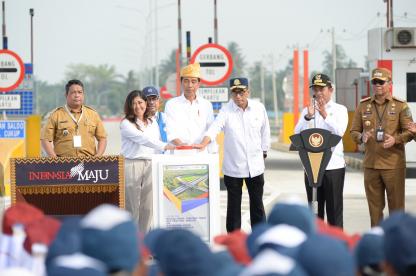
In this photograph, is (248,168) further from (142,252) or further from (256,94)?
(256,94)

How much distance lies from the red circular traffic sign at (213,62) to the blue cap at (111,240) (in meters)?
16.8

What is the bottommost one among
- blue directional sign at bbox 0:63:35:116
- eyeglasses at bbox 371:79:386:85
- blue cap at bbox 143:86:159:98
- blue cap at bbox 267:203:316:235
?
blue cap at bbox 267:203:316:235

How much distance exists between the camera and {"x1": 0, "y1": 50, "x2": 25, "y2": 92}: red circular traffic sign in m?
23.3

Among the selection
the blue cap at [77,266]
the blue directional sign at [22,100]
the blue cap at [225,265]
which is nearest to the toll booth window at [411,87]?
the blue directional sign at [22,100]

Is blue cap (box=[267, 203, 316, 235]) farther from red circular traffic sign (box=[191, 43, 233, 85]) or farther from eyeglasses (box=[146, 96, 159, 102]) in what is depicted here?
red circular traffic sign (box=[191, 43, 233, 85])

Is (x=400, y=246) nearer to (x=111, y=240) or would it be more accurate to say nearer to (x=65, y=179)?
(x=111, y=240)

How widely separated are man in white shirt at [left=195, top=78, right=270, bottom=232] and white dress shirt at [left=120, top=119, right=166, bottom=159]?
75 centimetres

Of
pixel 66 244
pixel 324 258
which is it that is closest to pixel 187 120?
pixel 66 244

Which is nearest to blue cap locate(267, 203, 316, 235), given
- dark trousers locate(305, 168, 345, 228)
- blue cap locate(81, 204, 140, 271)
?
blue cap locate(81, 204, 140, 271)

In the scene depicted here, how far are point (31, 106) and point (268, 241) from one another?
25459 millimetres

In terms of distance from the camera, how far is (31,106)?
98.1 feet

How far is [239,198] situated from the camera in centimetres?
1264

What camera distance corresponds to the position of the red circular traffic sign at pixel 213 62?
21.5m

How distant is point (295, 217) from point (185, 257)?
2.77ft
